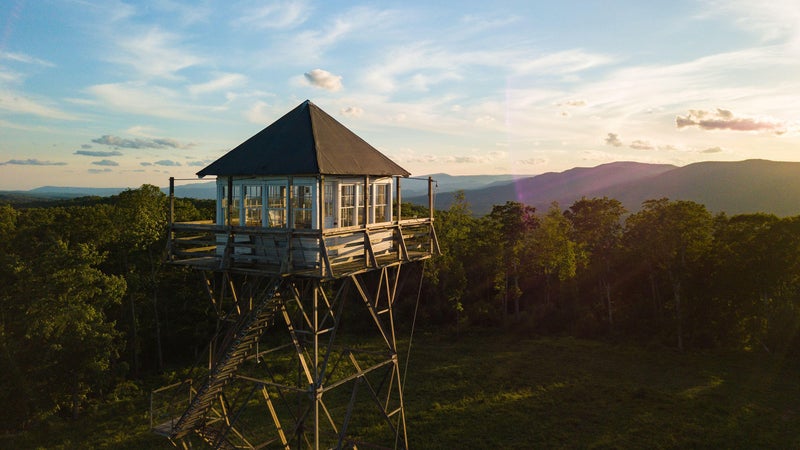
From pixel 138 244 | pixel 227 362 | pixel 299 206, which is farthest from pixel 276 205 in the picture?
pixel 138 244

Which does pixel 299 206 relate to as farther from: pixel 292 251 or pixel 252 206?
pixel 292 251

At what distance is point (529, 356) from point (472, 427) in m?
13.3

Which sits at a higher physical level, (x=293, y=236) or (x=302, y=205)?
(x=302, y=205)

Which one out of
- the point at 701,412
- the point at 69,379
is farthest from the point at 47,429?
the point at 701,412

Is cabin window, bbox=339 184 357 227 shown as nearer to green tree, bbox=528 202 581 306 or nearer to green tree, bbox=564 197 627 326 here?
green tree, bbox=528 202 581 306

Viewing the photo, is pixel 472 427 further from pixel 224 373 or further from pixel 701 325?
pixel 701 325

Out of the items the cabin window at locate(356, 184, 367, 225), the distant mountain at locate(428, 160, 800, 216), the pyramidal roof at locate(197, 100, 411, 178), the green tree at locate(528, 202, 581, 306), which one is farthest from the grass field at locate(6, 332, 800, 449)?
the distant mountain at locate(428, 160, 800, 216)

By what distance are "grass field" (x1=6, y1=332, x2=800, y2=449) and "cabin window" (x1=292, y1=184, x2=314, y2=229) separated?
→ 11838mm

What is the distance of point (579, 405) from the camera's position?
2514 centimetres

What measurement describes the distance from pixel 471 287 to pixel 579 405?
2217 centimetres

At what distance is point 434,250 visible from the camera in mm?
19688

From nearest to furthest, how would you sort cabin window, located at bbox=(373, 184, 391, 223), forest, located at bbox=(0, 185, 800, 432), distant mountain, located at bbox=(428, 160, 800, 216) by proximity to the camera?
cabin window, located at bbox=(373, 184, 391, 223) < forest, located at bbox=(0, 185, 800, 432) < distant mountain, located at bbox=(428, 160, 800, 216)

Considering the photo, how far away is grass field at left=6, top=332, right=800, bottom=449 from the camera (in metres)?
21.5

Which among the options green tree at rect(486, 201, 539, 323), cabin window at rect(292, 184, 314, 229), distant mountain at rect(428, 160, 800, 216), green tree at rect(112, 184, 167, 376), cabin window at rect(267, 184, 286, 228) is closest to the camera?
cabin window at rect(292, 184, 314, 229)
